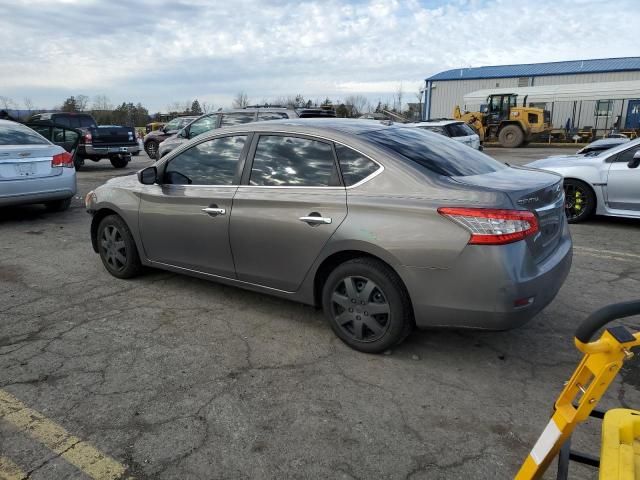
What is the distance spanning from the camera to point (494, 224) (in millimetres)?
2896

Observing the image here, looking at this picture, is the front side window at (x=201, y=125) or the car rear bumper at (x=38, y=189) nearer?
the car rear bumper at (x=38, y=189)

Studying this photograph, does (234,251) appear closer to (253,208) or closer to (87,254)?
(253,208)

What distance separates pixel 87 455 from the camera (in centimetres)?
251

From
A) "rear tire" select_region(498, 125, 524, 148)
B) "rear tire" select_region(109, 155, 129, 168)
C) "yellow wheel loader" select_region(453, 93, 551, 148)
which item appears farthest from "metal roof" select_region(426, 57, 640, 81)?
"rear tire" select_region(109, 155, 129, 168)

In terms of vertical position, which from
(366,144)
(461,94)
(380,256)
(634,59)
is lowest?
(380,256)

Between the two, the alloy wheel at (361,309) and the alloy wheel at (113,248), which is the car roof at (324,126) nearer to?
the alloy wheel at (361,309)

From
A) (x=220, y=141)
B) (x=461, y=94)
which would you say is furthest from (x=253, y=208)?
(x=461, y=94)

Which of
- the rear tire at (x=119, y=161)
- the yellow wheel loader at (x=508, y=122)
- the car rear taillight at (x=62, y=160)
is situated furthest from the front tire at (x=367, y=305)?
the yellow wheel loader at (x=508, y=122)

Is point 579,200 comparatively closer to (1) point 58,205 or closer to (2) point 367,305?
(2) point 367,305

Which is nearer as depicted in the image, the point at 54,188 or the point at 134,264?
the point at 134,264

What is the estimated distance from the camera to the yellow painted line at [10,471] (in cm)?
237

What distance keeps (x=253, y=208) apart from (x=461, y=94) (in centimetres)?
4852

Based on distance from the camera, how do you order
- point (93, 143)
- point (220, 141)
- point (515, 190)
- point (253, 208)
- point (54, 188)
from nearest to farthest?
point (515, 190)
point (253, 208)
point (220, 141)
point (54, 188)
point (93, 143)

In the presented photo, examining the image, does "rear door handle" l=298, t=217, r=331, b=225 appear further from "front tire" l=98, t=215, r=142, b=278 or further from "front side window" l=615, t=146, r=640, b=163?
"front side window" l=615, t=146, r=640, b=163
